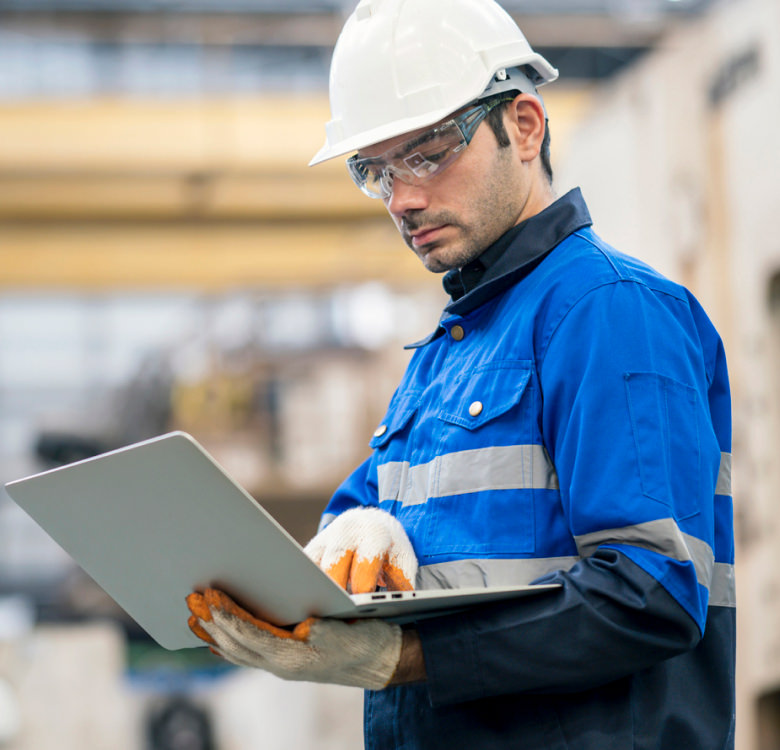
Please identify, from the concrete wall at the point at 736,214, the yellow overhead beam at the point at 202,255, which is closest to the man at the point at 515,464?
the concrete wall at the point at 736,214

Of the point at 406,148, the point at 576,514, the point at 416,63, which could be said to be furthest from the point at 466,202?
the point at 576,514

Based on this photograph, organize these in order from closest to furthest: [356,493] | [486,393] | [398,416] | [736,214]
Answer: [486,393], [398,416], [356,493], [736,214]

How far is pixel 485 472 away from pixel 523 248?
0.40 meters

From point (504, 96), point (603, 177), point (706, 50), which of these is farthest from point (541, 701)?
point (603, 177)

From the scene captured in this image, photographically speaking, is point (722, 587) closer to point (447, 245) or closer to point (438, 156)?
point (447, 245)

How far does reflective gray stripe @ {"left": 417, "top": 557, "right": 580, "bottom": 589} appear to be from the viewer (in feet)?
5.41

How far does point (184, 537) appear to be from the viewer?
1592 mm

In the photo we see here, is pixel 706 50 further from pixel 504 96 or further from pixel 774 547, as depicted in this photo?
pixel 504 96

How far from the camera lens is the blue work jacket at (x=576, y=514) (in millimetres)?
1535

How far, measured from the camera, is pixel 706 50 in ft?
22.2

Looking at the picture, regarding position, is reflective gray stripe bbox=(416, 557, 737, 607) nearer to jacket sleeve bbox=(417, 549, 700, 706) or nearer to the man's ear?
jacket sleeve bbox=(417, 549, 700, 706)

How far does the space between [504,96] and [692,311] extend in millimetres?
487

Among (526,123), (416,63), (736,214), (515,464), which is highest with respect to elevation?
(416,63)

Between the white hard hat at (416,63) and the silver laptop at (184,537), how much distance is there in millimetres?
715
